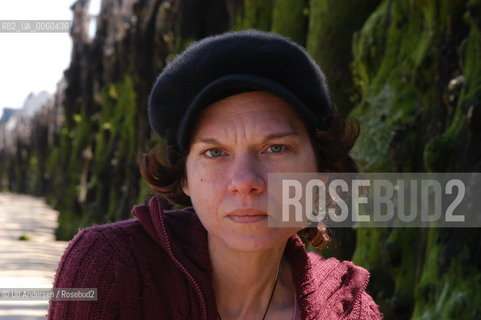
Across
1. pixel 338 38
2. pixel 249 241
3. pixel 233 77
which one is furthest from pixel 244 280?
pixel 338 38

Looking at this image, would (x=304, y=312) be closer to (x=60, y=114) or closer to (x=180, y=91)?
(x=180, y=91)

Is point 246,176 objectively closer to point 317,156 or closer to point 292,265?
point 317,156

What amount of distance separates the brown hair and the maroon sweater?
0.44ft

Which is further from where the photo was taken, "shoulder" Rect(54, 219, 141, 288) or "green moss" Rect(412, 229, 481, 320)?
"green moss" Rect(412, 229, 481, 320)

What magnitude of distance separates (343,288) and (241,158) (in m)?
0.63

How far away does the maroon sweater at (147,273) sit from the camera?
2.38m

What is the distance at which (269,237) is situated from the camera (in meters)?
2.50

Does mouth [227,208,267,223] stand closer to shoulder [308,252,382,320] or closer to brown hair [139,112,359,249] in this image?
brown hair [139,112,359,249]

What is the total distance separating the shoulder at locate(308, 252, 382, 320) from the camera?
9.00 feet

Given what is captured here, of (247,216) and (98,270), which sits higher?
(247,216)

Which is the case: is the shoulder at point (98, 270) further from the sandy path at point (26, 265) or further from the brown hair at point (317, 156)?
the sandy path at point (26, 265)

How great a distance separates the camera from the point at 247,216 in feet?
8.04

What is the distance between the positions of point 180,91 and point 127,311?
24.1 inches

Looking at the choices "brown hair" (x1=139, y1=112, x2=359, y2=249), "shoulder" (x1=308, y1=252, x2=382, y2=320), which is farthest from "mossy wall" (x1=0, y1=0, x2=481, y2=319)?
"brown hair" (x1=139, y1=112, x2=359, y2=249)
